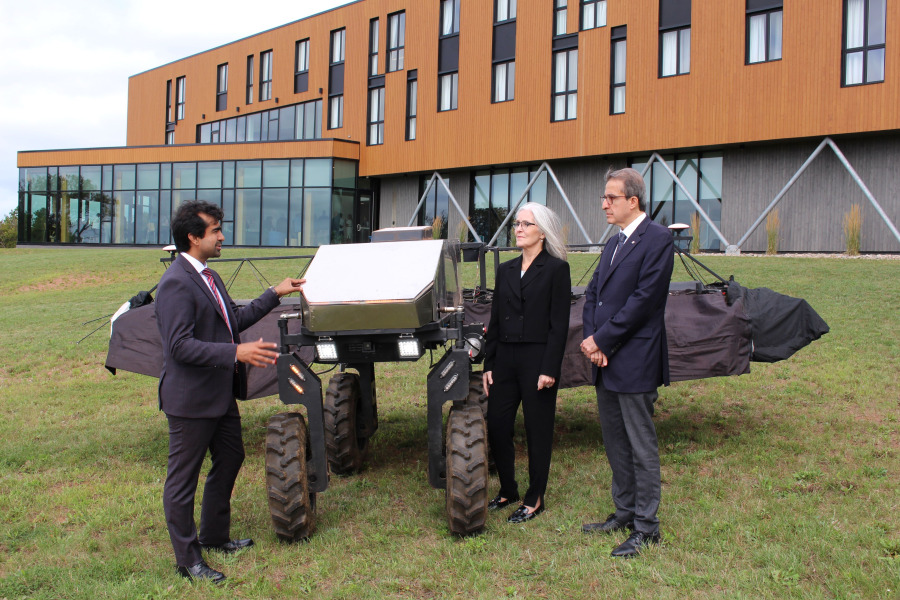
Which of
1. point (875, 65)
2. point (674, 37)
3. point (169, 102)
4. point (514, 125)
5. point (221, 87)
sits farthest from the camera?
point (169, 102)

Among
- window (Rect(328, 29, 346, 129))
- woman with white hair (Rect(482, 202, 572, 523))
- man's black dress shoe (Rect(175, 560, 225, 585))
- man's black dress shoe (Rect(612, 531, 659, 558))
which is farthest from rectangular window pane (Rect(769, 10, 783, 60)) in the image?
man's black dress shoe (Rect(175, 560, 225, 585))

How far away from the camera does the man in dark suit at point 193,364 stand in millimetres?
4070

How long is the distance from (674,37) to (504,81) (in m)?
6.85

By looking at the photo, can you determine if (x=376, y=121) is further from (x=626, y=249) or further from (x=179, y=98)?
(x=626, y=249)

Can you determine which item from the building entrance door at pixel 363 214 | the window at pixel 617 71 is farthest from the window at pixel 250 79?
the window at pixel 617 71

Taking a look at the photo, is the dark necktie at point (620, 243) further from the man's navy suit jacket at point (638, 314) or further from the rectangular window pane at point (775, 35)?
the rectangular window pane at point (775, 35)

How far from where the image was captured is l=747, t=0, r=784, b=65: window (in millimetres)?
22766

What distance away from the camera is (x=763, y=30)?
2300 cm

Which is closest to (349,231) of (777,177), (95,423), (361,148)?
(361,148)

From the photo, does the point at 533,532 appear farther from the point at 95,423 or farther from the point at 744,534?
the point at 95,423

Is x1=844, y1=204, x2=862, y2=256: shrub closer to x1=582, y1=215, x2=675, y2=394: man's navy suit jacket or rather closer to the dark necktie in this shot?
the dark necktie

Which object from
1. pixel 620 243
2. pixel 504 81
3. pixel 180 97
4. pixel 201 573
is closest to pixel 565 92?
pixel 504 81

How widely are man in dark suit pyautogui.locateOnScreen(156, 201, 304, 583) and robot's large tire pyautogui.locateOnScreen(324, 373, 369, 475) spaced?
1.60 m

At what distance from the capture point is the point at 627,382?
170 inches
